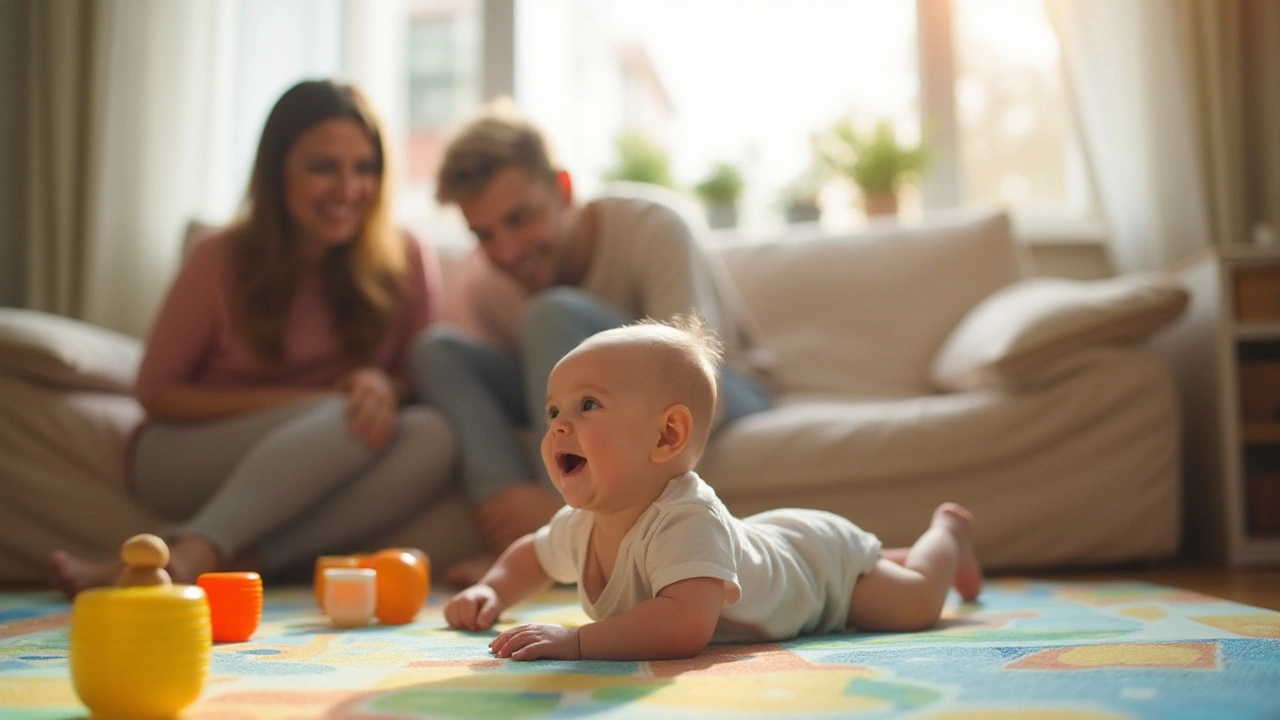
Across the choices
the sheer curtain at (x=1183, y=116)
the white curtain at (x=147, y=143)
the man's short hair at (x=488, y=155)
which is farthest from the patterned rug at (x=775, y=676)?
the white curtain at (x=147, y=143)

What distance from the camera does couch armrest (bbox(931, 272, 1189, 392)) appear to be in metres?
1.99

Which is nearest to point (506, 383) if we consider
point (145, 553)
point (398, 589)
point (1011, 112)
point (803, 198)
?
point (398, 589)

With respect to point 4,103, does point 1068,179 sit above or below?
below

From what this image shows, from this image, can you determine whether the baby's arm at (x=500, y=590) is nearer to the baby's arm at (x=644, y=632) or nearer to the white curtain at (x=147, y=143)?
the baby's arm at (x=644, y=632)

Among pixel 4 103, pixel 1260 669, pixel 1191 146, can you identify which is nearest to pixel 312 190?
pixel 4 103

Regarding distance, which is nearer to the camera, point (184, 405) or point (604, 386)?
point (604, 386)

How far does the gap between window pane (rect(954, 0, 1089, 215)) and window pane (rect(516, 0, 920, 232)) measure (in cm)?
18

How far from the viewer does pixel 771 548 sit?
1144 mm

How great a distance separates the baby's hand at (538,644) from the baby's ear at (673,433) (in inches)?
7.3

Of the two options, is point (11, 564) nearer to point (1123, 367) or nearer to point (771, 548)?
point (771, 548)

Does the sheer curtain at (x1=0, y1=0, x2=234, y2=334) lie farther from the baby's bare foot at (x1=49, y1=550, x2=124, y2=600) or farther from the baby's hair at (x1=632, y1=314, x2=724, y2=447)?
the baby's hair at (x1=632, y1=314, x2=724, y2=447)

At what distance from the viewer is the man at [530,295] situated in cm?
183

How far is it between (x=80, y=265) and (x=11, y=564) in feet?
3.59

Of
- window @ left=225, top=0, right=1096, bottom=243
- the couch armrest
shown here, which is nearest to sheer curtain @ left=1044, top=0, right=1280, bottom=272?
window @ left=225, top=0, right=1096, bottom=243
